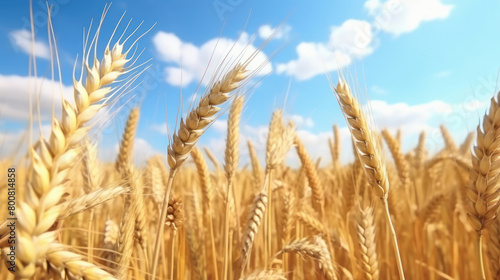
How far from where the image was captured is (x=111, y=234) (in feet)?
4.56

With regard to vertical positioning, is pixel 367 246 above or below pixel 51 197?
below

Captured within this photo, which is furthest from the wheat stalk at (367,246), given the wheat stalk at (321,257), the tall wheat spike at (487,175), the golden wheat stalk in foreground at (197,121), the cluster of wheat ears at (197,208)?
the golden wheat stalk in foreground at (197,121)

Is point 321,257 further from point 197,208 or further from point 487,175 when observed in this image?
point 197,208

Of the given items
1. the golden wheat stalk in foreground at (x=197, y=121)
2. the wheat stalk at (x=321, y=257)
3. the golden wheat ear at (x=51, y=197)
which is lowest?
the wheat stalk at (x=321, y=257)

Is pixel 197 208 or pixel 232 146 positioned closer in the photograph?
pixel 232 146

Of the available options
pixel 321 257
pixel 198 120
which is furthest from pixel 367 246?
pixel 198 120

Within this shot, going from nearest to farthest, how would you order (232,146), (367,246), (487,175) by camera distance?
(487,175), (367,246), (232,146)

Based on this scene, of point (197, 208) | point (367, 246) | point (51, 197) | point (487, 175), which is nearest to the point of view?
point (51, 197)

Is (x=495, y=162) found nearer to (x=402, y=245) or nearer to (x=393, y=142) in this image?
(x=402, y=245)

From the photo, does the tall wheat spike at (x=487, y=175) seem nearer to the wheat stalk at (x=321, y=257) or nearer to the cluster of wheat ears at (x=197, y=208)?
the cluster of wheat ears at (x=197, y=208)

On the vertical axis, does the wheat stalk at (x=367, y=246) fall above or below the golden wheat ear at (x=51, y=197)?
below

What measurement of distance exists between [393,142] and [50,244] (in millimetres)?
2752

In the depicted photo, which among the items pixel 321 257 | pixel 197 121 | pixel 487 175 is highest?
pixel 197 121

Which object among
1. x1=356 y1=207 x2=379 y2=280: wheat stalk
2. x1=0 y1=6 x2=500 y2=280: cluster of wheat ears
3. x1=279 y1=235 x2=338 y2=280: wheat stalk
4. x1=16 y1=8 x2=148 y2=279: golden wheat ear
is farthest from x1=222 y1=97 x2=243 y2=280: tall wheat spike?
x1=16 y1=8 x2=148 y2=279: golden wheat ear
